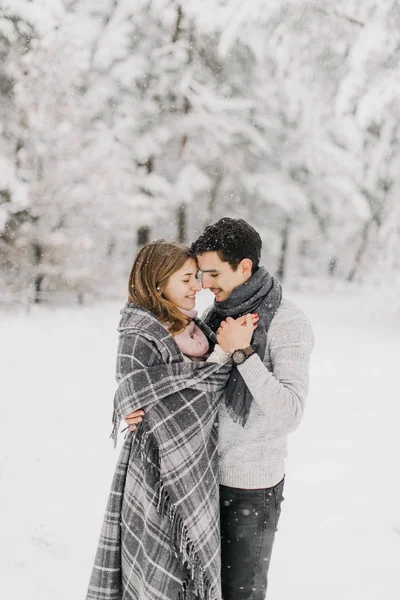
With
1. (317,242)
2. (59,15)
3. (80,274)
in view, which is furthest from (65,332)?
(317,242)

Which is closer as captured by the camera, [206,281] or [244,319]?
[244,319]

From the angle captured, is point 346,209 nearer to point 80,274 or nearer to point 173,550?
point 80,274

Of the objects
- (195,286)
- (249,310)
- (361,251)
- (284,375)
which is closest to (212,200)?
(361,251)

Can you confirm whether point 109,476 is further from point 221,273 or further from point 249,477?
point 221,273

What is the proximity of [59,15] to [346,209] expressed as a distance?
11.3 meters

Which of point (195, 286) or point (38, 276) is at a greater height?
point (195, 286)

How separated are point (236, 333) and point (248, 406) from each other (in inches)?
12.4

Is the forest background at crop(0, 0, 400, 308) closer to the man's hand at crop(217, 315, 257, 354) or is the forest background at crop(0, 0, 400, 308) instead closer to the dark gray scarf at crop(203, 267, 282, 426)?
the dark gray scarf at crop(203, 267, 282, 426)

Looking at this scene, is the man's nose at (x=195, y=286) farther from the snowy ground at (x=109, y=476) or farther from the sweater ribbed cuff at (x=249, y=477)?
the snowy ground at (x=109, y=476)

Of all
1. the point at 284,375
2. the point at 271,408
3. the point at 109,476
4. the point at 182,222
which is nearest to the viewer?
the point at 271,408

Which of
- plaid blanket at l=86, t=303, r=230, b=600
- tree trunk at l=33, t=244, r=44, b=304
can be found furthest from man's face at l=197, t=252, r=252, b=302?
tree trunk at l=33, t=244, r=44, b=304

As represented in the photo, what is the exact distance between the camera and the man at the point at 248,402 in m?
2.22

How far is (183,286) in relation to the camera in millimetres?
2391

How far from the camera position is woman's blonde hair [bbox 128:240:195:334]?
2348mm
